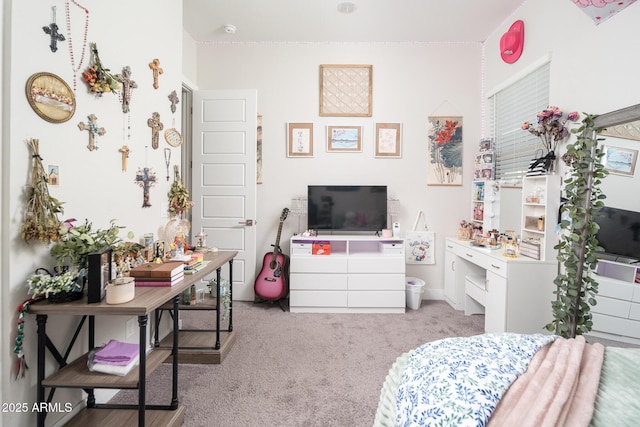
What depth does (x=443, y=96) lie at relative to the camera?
366 centimetres

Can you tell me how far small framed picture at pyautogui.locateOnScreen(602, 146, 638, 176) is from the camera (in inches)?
68.1

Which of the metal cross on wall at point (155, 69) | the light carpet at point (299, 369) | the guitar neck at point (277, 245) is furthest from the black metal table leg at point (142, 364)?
the guitar neck at point (277, 245)

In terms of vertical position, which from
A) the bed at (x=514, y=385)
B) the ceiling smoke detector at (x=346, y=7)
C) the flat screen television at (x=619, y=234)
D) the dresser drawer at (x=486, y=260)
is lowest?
the bed at (x=514, y=385)

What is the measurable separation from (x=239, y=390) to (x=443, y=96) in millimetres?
3568

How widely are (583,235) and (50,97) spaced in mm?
2987

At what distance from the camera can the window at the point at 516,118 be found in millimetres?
2758

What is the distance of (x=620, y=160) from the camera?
5.95 feet

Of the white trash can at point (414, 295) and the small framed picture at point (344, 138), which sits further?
the small framed picture at point (344, 138)

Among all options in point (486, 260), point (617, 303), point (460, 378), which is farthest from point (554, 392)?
point (486, 260)

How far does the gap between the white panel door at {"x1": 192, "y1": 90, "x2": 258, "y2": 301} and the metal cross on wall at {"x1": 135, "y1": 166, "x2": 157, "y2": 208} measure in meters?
1.37

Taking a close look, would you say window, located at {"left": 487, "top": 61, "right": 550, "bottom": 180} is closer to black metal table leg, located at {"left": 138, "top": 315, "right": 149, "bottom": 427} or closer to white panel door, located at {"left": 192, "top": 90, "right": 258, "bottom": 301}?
white panel door, located at {"left": 192, "top": 90, "right": 258, "bottom": 301}

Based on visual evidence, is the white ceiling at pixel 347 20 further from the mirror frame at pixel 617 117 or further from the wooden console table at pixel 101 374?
the wooden console table at pixel 101 374

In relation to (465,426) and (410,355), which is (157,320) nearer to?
(410,355)

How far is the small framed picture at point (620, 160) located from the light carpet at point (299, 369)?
167cm
